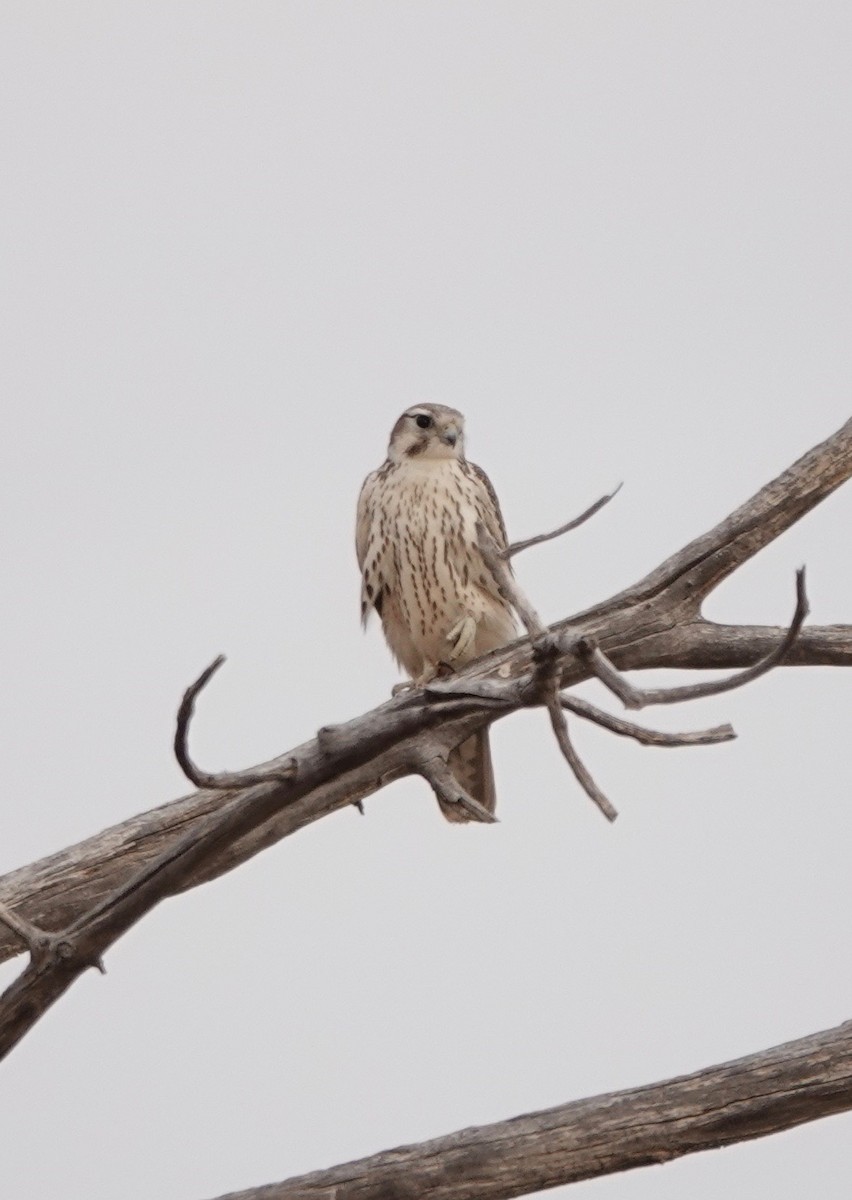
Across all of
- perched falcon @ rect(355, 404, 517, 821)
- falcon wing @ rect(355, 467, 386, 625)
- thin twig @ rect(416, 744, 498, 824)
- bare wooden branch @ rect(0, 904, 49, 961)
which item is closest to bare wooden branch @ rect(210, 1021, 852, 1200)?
thin twig @ rect(416, 744, 498, 824)

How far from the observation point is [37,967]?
321 cm

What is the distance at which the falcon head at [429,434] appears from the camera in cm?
569

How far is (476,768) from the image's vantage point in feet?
17.6

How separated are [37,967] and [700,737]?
4.28 feet

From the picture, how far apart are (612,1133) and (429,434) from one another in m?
2.72

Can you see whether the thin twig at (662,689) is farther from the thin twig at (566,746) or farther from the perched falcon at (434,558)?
the perched falcon at (434,558)

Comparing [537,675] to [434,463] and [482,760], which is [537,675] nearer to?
[482,760]

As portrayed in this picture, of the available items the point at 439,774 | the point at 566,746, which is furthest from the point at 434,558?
the point at 566,746

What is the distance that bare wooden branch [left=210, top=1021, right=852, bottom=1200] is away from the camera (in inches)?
136

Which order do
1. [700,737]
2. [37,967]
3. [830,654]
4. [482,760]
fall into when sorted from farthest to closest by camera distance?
[482,760] < [830,654] < [37,967] < [700,737]

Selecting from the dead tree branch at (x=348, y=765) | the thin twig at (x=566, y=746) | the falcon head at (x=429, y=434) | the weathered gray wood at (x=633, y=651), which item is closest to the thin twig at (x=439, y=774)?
the dead tree branch at (x=348, y=765)

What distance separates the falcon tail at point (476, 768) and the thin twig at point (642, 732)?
2.43 m

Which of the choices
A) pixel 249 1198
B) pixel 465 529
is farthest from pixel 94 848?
pixel 465 529

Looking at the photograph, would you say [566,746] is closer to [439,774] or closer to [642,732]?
[642,732]
